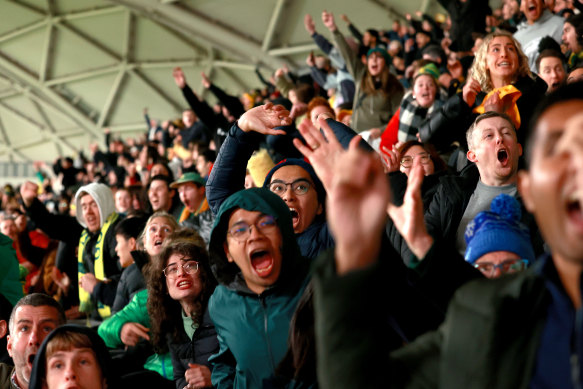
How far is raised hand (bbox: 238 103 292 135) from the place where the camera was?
2961 mm

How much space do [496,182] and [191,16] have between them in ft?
44.1

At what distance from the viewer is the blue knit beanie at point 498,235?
1.95 m

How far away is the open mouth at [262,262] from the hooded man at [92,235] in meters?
2.80

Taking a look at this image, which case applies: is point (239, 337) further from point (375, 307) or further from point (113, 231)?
point (113, 231)

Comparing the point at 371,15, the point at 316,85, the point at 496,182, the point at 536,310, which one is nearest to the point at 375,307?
the point at 536,310

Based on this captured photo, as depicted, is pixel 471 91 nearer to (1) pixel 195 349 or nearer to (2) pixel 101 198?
(1) pixel 195 349

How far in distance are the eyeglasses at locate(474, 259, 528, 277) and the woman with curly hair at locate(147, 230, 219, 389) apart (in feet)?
5.36

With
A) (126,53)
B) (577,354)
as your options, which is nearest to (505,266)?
(577,354)

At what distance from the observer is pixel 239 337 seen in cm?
231

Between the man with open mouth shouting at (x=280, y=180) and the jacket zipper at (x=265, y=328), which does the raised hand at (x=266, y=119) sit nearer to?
the man with open mouth shouting at (x=280, y=180)

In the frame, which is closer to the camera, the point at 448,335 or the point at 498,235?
the point at 448,335

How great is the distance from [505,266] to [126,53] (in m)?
A: 18.3

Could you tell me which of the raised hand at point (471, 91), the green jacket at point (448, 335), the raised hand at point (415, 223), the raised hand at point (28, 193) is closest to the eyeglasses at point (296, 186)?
the raised hand at point (415, 223)

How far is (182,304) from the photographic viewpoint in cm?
340
